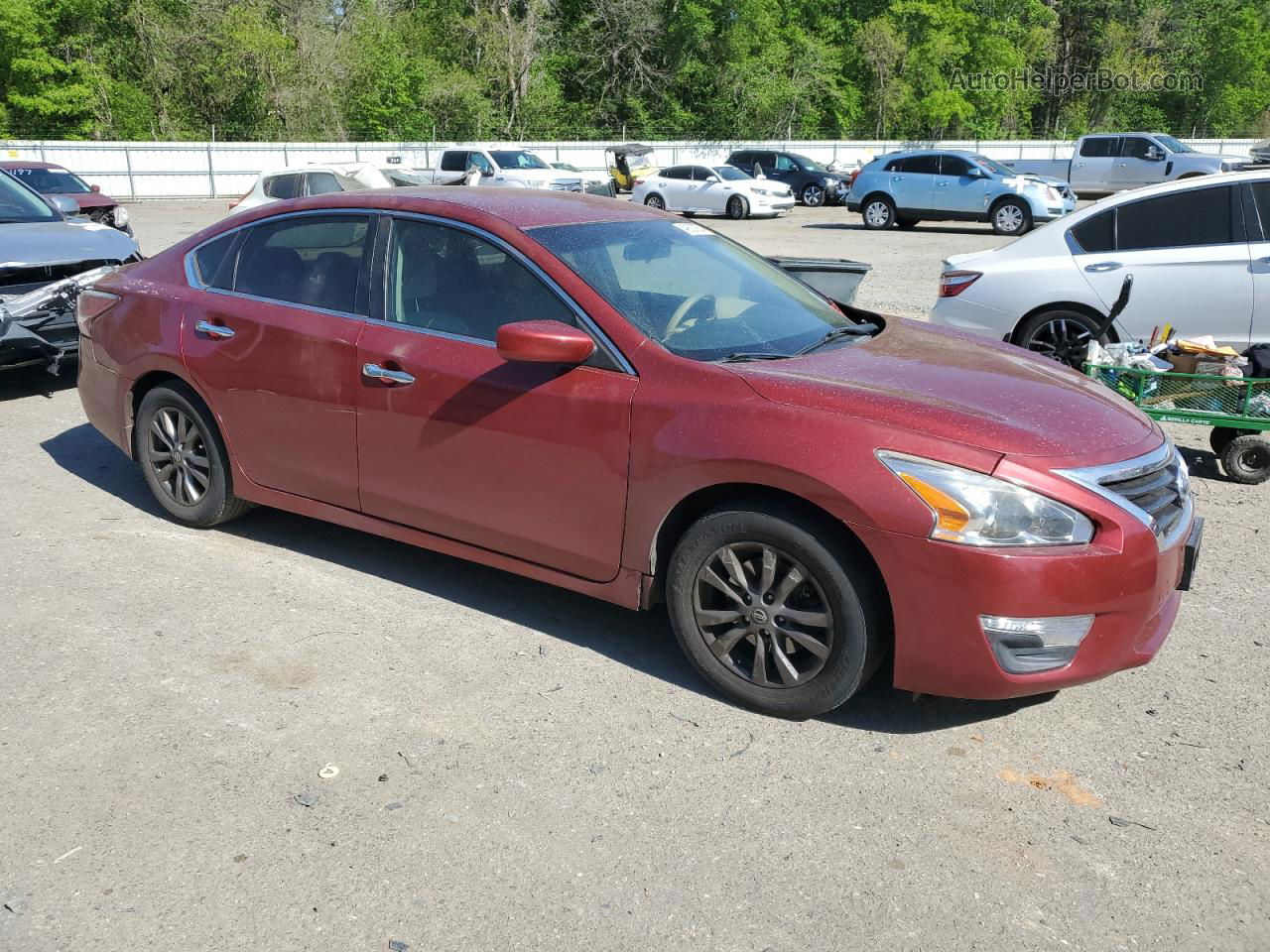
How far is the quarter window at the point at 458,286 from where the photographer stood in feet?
14.0

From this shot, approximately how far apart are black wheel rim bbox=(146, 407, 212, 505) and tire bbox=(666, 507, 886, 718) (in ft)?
8.77

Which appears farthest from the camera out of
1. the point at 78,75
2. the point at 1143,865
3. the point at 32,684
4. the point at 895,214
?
the point at 78,75

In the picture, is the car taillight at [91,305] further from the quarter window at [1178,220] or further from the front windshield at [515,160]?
the front windshield at [515,160]

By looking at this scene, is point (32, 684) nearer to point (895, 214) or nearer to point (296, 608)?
point (296, 608)

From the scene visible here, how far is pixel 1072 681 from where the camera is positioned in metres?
3.52

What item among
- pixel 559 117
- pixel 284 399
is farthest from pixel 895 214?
pixel 559 117

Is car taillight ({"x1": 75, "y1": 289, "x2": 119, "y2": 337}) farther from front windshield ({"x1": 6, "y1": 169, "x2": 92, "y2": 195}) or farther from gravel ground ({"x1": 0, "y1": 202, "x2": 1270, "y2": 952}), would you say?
front windshield ({"x1": 6, "y1": 169, "x2": 92, "y2": 195})

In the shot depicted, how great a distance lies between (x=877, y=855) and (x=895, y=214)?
24.2 m

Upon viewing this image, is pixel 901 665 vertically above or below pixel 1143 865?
above

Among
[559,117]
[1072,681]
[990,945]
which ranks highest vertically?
[559,117]

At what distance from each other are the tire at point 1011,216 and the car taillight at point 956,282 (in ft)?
56.6

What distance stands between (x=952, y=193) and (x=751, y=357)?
73.8 feet

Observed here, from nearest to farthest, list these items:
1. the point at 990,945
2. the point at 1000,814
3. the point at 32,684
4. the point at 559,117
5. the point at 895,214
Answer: the point at 990,945
the point at 1000,814
the point at 32,684
the point at 895,214
the point at 559,117

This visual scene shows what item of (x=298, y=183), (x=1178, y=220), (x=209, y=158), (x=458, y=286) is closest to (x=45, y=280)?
(x=458, y=286)
